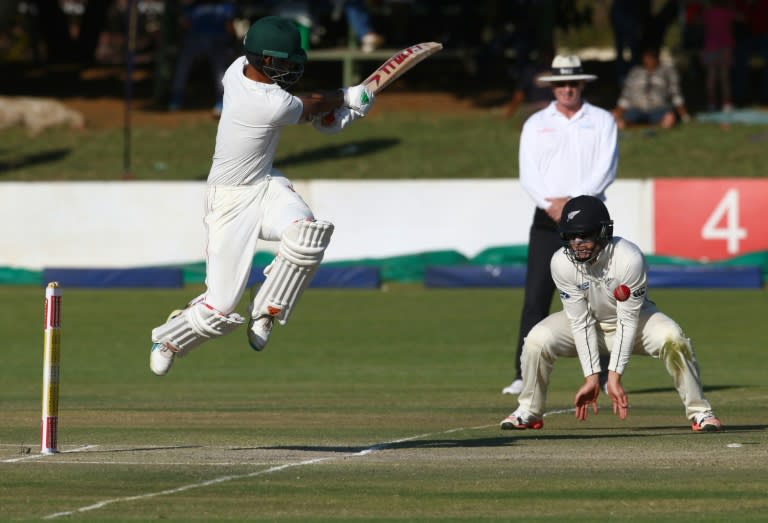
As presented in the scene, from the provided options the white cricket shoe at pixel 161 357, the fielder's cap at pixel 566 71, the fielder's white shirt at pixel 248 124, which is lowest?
the white cricket shoe at pixel 161 357

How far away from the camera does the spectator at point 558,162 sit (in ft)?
39.0

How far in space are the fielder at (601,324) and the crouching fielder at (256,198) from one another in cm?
147

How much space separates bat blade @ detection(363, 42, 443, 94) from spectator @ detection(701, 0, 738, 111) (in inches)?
698

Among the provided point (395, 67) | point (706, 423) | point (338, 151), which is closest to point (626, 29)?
point (338, 151)

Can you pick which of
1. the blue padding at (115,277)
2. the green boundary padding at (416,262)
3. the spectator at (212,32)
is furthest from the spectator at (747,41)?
the blue padding at (115,277)

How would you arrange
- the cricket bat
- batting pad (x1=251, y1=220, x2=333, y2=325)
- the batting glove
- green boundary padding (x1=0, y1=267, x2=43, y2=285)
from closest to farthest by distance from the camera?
1. batting pad (x1=251, y1=220, x2=333, y2=325)
2. the batting glove
3. the cricket bat
4. green boundary padding (x1=0, y1=267, x2=43, y2=285)

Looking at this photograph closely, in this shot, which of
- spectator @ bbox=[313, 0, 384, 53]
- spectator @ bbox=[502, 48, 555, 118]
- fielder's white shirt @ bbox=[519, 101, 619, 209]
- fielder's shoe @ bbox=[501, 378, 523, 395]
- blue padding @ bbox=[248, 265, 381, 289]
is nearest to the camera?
fielder's white shirt @ bbox=[519, 101, 619, 209]

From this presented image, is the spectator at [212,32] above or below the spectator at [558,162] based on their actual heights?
above

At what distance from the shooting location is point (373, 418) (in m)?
11.0

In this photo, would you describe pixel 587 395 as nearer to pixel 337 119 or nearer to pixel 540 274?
pixel 337 119

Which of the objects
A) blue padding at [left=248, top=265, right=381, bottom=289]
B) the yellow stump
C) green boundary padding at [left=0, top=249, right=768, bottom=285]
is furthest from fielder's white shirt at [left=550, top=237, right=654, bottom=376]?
blue padding at [left=248, top=265, right=381, bottom=289]

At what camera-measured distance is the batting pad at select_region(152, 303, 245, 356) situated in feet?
30.1

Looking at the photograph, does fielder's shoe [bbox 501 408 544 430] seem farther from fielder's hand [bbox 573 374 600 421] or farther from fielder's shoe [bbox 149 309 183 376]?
fielder's shoe [bbox 149 309 183 376]

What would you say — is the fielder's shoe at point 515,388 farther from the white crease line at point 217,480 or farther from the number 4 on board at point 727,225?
the number 4 on board at point 727,225
